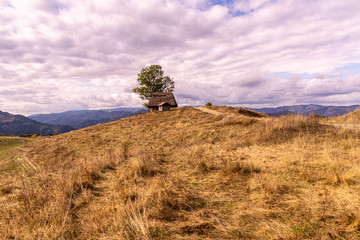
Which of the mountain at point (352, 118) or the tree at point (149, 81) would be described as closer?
the mountain at point (352, 118)

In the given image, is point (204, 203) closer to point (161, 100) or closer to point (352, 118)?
point (352, 118)

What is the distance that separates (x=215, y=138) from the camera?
1226 cm

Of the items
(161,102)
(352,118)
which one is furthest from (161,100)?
(352,118)

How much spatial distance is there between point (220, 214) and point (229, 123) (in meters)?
14.0

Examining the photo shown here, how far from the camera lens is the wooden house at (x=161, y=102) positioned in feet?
121

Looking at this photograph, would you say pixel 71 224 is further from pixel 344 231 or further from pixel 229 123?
pixel 229 123

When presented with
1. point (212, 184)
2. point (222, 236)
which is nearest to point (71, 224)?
point (222, 236)

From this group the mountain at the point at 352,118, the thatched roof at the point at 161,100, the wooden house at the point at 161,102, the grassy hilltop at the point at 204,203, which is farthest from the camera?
the thatched roof at the point at 161,100

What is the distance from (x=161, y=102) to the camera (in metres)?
38.8

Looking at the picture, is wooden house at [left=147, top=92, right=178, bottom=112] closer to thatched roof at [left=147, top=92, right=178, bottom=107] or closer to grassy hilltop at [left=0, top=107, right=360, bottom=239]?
thatched roof at [left=147, top=92, right=178, bottom=107]

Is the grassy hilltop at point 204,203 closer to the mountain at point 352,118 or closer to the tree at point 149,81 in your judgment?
the mountain at point 352,118

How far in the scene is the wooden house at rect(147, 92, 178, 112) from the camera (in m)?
37.0

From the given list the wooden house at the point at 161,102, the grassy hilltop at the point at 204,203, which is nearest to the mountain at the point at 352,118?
the grassy hilltop at the point at 204,203

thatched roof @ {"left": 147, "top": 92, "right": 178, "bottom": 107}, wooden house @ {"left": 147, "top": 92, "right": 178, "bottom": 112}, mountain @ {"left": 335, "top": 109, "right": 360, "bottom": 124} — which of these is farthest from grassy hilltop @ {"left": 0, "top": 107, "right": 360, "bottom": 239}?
thatched roof @ {"left": 147, "top": 92, "right": 178, "bottom": 107}
